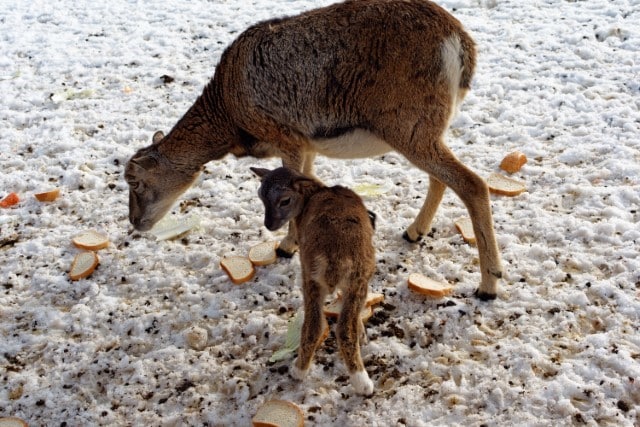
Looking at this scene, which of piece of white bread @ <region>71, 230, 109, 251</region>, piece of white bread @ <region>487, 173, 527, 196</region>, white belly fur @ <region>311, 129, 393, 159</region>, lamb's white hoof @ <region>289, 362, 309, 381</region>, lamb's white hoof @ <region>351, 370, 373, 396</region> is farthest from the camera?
piece of white bread @ <region>487, 173, 527, 196</region>

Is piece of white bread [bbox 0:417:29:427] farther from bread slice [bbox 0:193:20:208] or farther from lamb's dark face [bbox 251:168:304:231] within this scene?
bread slice [bbox 0:193:20:208]

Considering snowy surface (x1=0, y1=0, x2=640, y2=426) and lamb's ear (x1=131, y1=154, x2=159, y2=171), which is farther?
lamb's ear (x1=131, y1=154, x2=159, y2=171)

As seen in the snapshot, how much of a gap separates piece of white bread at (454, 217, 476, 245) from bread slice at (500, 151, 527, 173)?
909 mm

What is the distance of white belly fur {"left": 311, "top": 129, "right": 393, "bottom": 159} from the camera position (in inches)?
189

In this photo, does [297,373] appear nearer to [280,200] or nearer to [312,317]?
[312,317]

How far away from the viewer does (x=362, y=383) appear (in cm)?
393

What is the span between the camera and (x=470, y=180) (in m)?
4.56

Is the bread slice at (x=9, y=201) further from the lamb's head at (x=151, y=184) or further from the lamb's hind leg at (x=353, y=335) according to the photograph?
the lamb's hind leg at (x=353, y=335)

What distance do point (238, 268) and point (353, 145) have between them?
55.9 inches

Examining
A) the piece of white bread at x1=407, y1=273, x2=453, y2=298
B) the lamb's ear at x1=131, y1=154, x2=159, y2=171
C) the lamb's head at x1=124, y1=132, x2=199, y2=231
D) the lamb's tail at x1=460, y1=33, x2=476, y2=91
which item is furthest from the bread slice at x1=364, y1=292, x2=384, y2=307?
the lamb's ear at x1=131, y1=154, x2=159, y2=171

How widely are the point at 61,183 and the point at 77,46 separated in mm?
3612

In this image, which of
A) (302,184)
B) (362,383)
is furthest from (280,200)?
(362,383)

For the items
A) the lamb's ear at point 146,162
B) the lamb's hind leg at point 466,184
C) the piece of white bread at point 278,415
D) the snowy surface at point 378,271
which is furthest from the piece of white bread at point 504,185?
the lamb's ear at point 146,162

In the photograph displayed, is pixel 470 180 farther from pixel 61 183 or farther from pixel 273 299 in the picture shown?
pixel 61 183
